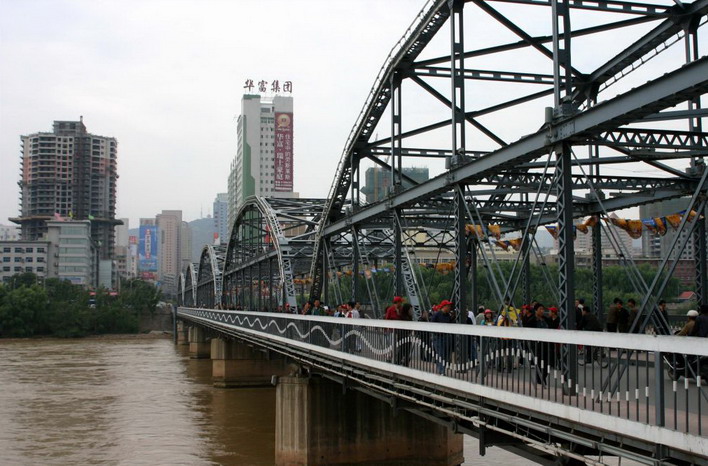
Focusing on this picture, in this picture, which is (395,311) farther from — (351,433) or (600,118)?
(351,433)

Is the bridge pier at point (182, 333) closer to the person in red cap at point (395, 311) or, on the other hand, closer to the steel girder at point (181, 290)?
the steel girder at point (181, 290)

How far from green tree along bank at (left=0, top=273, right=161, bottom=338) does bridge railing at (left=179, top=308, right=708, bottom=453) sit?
4119 inches

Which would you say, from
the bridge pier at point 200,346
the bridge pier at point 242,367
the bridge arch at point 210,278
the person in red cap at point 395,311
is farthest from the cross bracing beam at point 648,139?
the bridge arch at point 210,278

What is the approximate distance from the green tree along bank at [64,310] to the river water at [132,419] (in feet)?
175

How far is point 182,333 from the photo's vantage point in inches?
4633

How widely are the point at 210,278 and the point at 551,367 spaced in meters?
102

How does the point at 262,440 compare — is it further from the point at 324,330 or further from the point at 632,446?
the point at 632,446

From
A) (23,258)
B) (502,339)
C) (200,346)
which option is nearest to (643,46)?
(502,339)

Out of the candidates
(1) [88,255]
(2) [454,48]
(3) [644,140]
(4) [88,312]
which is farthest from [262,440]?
(1) [88,255]

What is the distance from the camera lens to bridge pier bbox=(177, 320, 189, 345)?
11016 cm

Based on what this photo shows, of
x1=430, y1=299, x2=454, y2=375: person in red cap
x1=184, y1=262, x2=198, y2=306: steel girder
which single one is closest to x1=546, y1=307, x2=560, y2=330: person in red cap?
x1=430, y1=299, x2=454, y2=375: person in red cap

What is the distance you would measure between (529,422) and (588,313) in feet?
21.2

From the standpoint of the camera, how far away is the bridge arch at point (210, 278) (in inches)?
3827

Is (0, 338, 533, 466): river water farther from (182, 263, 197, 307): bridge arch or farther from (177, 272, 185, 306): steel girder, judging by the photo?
(177, 272, 185, 306): steel girder
